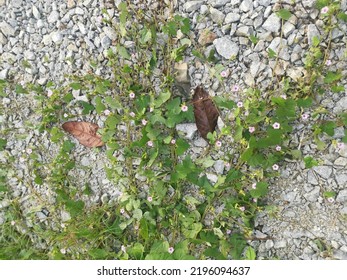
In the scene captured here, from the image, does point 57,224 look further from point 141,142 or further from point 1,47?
point 1,47

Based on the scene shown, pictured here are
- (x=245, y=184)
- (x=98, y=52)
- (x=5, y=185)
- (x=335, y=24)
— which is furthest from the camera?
(x=5, y=185)

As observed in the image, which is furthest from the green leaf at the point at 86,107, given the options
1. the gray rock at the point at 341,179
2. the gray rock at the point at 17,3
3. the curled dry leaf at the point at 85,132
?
the gray rock at the point at 341,179

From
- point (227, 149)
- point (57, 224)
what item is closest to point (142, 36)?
point (227, 149)

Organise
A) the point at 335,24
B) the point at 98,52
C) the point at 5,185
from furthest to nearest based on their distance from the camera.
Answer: the point at 5,185 < the point at 98,52 < the point at 335,24

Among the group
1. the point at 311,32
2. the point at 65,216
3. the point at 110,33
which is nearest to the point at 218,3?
the point at 311,32

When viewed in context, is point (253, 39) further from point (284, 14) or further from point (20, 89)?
point (20, 89)

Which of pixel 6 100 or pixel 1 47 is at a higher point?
pixel 1 47

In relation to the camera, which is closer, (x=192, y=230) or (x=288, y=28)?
(x=288, y=28)

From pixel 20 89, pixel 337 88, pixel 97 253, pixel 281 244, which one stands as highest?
pixel 337 88
